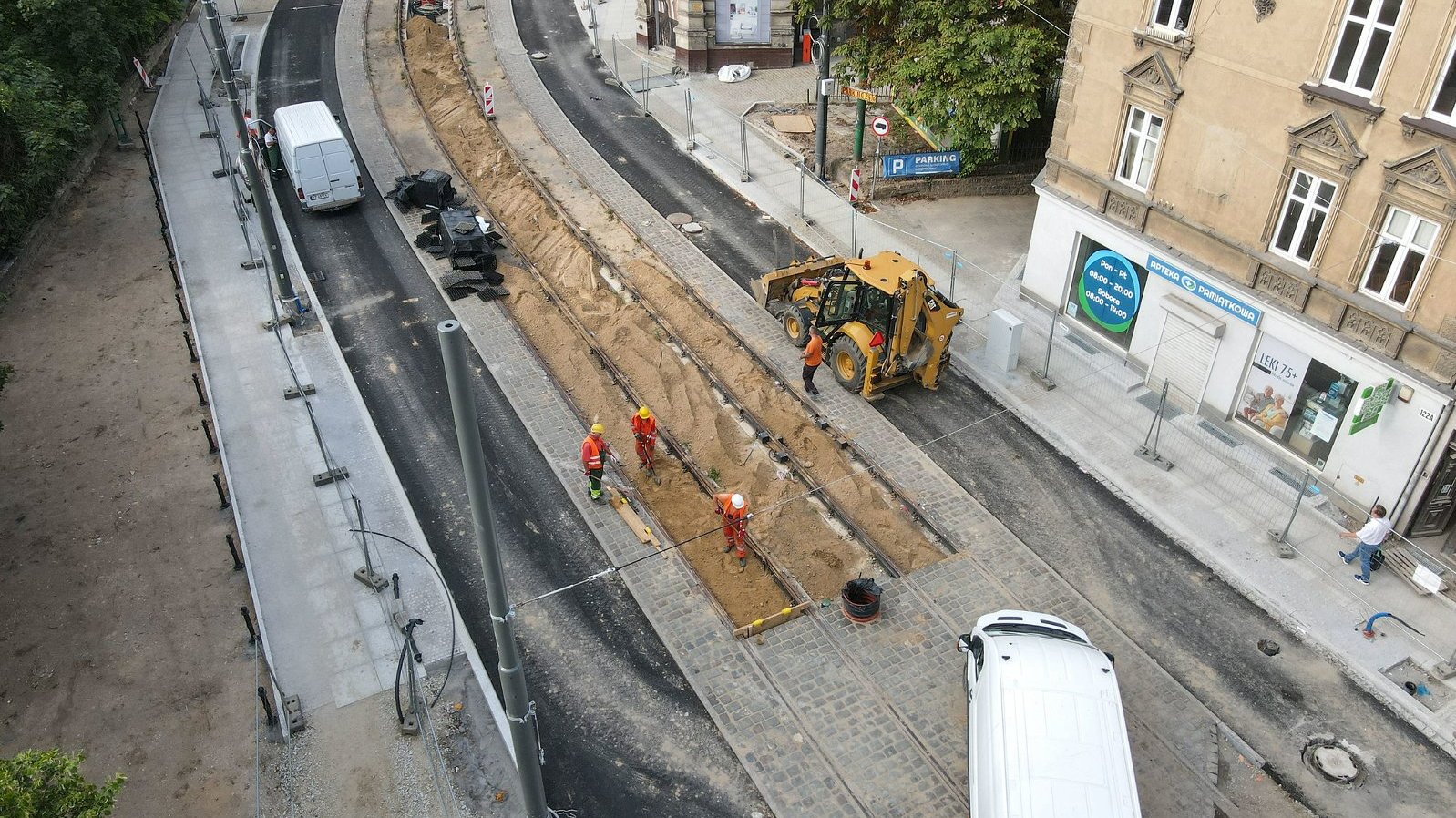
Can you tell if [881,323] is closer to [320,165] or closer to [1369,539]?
[1369,539]

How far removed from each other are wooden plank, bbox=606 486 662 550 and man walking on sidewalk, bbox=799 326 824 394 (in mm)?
4710

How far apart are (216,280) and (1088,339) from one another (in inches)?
808

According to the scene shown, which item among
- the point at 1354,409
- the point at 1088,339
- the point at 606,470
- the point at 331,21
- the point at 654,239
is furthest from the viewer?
the point at 331,21

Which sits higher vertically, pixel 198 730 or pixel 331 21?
pixel 331 21

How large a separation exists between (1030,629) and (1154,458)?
665 cm

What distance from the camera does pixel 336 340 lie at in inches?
896

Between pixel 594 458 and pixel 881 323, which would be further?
pixel 881 323

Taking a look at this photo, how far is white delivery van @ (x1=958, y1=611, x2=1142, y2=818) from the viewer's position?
11.6m

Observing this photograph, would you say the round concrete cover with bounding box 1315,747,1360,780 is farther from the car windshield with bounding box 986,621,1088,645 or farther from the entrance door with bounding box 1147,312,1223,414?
the entrance door with bounding box 1147,312,1223,414

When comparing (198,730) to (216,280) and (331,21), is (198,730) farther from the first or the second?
(331,21)

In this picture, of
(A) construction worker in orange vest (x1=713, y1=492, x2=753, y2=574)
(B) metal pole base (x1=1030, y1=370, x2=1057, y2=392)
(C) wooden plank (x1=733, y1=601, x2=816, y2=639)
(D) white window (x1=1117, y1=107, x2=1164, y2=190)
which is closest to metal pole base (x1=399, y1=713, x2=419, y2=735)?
(C) wooden plank (x1=733, y1=601, x2=816, y2=639)

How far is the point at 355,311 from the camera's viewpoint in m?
23.7

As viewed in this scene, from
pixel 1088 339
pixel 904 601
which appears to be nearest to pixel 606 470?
pixel 904 601

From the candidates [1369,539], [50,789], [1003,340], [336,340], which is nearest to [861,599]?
[1003,340]
